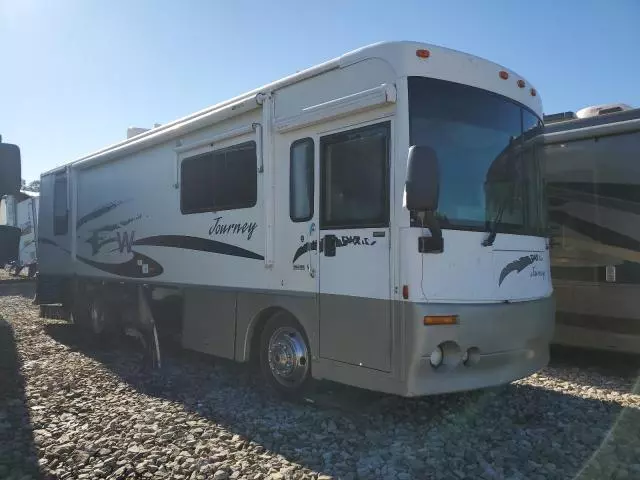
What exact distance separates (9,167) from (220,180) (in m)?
2.85

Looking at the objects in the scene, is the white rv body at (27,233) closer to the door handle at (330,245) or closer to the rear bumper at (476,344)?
the door handle at (330,245)

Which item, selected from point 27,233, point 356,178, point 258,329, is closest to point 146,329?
→ point 258,329

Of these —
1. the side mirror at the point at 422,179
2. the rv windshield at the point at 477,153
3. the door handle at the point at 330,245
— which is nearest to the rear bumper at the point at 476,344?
the rv windshield at the point at 477,153

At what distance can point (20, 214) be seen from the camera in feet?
Answer: 71.6

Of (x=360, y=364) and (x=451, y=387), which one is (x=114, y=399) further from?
(x=451, y=387)

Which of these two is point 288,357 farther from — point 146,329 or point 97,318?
point 97,318

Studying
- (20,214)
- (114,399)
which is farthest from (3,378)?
(20,214)

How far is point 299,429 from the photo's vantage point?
4.97 metres

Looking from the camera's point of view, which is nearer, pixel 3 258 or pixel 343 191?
pixel 3 258

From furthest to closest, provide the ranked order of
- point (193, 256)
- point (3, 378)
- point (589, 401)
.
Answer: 1. point (193, 256)
2. point (3, 378)
3. point (589, 401)

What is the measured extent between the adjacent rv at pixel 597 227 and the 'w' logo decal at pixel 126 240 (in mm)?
5689

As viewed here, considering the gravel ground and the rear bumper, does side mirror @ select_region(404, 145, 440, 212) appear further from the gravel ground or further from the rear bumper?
the gravel ground

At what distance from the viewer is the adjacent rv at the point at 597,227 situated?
6.73 meters

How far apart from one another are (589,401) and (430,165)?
10.4ft
